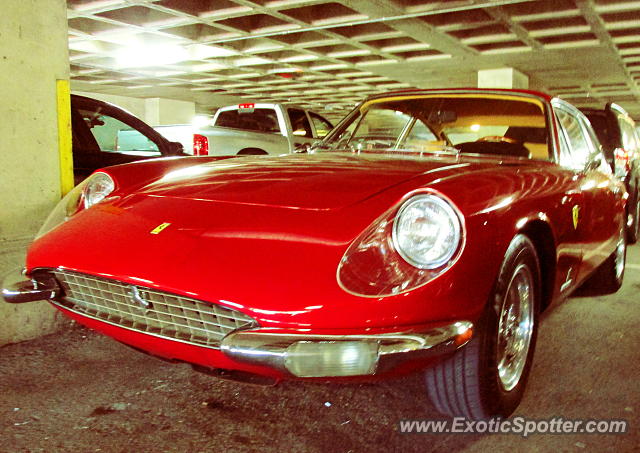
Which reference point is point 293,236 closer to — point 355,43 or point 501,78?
point 355,43

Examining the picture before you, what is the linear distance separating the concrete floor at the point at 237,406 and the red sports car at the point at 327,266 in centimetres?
26

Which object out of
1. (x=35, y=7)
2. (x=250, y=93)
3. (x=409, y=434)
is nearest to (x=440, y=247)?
(x=409, y=434)

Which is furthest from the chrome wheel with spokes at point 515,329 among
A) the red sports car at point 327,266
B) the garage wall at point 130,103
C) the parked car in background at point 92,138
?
the garage wall at point 130,103

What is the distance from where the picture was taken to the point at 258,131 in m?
9.88

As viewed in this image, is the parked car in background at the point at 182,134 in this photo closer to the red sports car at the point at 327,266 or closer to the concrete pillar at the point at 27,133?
the concrete pillar at the point at 27,133

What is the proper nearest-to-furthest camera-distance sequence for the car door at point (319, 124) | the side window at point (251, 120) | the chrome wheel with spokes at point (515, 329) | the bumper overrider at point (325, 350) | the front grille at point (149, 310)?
the bumper overrider at point (325, 350) → the front grille at point (149, 310) → the chrome wheel with spokes at point (515, 329) → the side window at point (251, 120) → the car door at point (319, 124)

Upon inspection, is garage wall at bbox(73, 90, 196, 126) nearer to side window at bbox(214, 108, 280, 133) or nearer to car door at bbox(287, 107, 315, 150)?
side window at bbox(214, 108, 280, 133)

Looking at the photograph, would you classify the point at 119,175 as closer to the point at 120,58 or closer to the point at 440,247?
the point at 440,247

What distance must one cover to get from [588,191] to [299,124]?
7.82m

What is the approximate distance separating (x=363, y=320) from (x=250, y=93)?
2366 cm

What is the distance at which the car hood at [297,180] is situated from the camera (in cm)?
205

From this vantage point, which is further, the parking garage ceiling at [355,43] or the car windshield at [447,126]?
the parking garage ceiling at [355,43]

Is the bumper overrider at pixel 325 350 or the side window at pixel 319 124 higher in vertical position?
the side window at pixel 319 124

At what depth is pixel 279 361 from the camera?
1.61 meters
